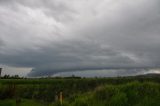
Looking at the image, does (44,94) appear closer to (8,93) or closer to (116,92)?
(8,93)

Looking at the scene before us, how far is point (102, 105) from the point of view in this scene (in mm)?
24594

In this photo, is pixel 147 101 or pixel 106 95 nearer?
pixel 147 101

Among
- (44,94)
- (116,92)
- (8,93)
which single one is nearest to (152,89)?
(116,92)

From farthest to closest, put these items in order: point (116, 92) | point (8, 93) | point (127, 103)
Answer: point (8, 93), point (116, 92), point (127, 103)

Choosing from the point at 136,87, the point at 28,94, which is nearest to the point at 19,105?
the point at 136,87

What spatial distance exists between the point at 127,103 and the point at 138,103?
0.85 m

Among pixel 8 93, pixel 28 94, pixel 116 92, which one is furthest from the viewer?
pixel 28 94

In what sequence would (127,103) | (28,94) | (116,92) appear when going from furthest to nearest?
(28,94) → (116,92) → (127,103)

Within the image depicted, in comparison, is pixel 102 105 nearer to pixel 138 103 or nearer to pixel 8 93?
pixel 138 103

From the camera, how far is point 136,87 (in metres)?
27.5

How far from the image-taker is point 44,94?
153 ft

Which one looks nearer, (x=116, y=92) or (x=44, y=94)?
(x=116, y=92)

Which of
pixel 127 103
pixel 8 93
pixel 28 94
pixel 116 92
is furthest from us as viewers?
pixel 28 94

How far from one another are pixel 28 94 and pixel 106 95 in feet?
70.2
